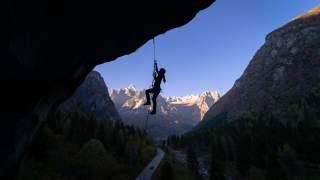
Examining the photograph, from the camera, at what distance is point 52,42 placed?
15281mm

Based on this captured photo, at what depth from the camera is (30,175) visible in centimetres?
4306

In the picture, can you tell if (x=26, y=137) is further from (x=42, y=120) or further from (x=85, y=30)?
(x=85, y=30)

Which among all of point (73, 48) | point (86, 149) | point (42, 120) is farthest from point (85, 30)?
point (86, 149)

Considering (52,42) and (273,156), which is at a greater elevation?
(52,42)

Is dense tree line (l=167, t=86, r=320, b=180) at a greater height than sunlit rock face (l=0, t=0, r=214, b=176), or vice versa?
sunlit rock face (l=0, t=0, r=214, b=176)

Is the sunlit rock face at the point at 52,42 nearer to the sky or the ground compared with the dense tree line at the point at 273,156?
nearer to the sky

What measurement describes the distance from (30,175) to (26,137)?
2871 centimetres

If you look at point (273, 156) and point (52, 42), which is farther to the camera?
point (273, 156)

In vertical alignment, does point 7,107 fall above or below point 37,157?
above

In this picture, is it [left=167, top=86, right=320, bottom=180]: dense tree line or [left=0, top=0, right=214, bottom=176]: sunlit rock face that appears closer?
[left=0, top=0, right=214, bottom=176]: sunlit rock face

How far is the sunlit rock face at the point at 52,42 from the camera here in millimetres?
14281

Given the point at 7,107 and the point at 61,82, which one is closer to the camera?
the point at 7,107

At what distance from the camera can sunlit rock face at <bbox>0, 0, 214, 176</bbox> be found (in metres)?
14.3

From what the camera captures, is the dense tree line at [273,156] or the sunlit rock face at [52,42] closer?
the sunlit rock face at [52,42]
